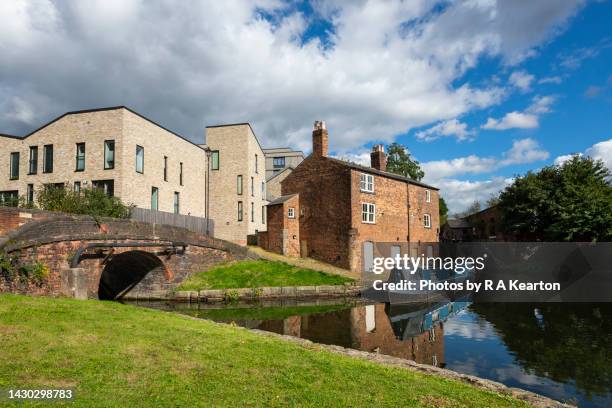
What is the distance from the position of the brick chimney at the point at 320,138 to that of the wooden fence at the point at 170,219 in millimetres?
10090

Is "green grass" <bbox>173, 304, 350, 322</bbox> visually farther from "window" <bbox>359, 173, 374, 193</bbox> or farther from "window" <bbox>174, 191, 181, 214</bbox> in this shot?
"window" <bbox>174, 191, 181, 214</bbox>

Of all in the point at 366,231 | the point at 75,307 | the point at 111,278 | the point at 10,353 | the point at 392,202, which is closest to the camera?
the point at 10,353

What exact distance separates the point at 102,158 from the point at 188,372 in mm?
22816

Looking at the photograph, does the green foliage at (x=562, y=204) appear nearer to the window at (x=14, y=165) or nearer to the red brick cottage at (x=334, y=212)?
the red brick cottage at (x=334, y=212)

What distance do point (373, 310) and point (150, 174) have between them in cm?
1781

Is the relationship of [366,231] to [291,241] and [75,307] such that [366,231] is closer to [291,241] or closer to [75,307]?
[291,241]

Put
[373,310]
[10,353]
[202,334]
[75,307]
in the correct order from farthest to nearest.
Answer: [373,310], [75,307], [202,334], [10,353]

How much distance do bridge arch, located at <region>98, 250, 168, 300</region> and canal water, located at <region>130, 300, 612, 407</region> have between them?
6.69 ft

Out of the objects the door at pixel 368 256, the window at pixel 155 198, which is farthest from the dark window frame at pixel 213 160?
the door at pixel 368 256

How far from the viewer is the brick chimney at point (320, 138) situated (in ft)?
98.4

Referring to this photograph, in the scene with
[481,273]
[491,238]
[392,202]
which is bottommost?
[481,273]

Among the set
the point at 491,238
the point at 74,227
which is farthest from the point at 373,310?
the point at 491,238

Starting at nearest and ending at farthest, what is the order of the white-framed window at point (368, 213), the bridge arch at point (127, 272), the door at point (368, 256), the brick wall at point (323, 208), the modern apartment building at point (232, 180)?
the bridge arch at point (127, 272) → the brick wall at point (323, 208) → the door at point (368, 256) → the white-framed window at point (368, 213) → the modern apartment building at point (232, 180)

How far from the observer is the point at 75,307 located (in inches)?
402
